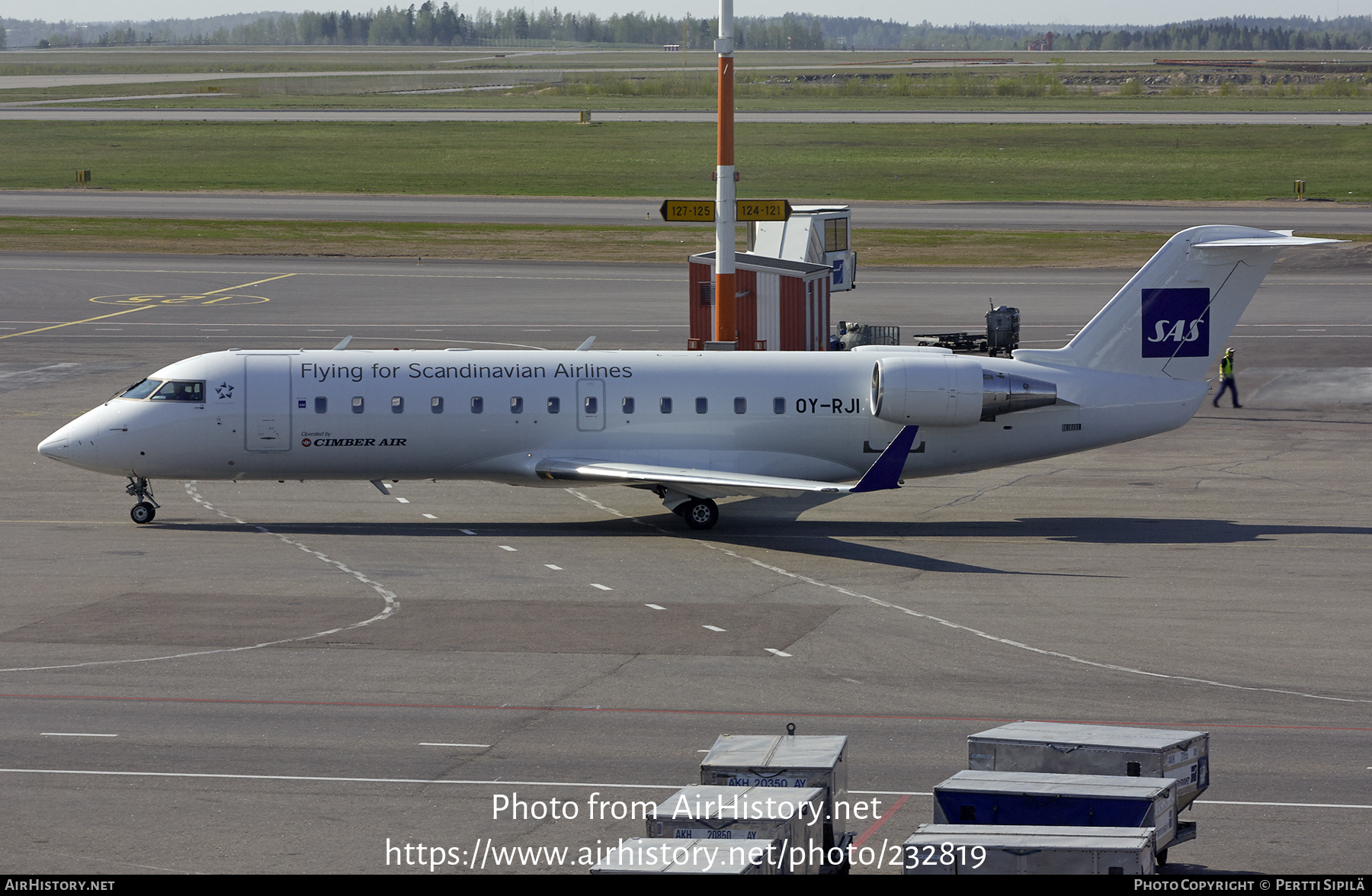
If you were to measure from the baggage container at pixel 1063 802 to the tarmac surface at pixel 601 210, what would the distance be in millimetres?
69919

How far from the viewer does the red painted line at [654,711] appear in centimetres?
1988

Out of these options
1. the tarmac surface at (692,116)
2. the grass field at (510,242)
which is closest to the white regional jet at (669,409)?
the grass field at (510,242)

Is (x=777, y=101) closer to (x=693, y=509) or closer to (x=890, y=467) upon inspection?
(x=693, y=509)

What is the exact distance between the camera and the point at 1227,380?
45.2 meters

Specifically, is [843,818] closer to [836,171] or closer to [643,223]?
[643,223]

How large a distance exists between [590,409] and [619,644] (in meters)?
9.02

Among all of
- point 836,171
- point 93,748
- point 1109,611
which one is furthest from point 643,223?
point 93,748

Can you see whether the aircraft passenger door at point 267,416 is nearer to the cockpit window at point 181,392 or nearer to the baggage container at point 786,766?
the cockpit window at point 181,392

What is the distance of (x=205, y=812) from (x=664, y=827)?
21.3 feet

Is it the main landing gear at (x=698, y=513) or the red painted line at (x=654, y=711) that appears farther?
the main landing gear at (x=698, y=513)

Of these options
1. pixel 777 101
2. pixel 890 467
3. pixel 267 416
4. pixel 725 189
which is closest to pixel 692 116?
pixel 777 101

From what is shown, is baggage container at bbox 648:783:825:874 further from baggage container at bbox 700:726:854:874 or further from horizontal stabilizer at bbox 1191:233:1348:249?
horizontal stabilizer at bbox 1191:233:1348:249

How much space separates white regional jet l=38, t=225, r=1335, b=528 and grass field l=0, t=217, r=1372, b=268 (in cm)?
4060

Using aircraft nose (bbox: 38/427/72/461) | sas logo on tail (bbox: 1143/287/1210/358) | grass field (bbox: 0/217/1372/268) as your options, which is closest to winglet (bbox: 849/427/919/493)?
sas logo on tail (bbox: 1143/287/1210/358)
